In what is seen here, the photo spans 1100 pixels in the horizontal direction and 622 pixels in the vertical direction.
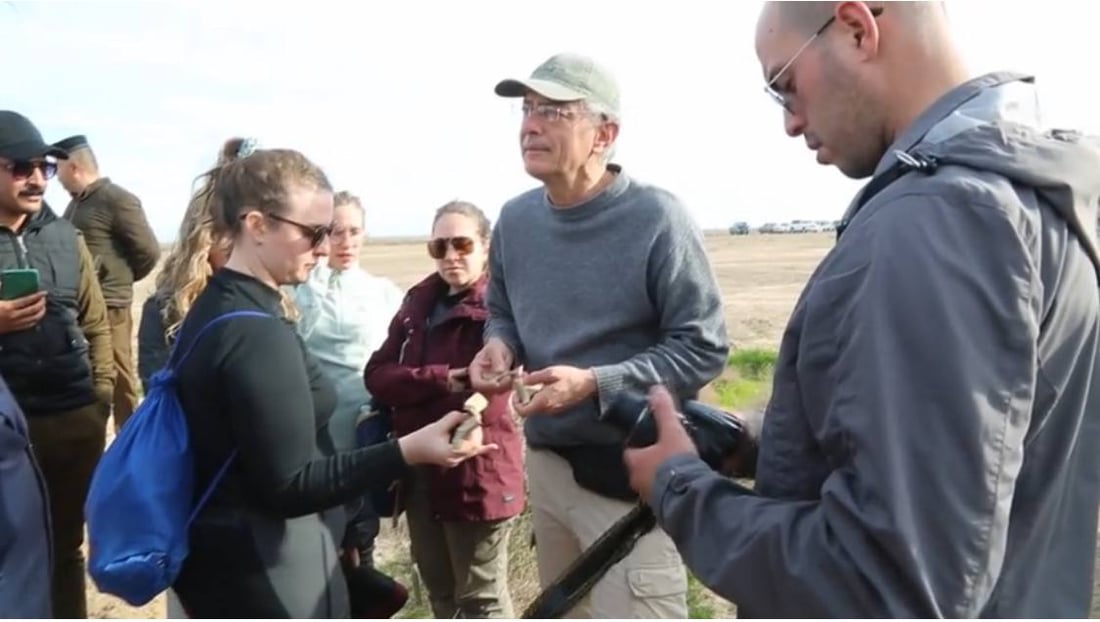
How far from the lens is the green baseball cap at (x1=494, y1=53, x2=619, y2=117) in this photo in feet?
9.29

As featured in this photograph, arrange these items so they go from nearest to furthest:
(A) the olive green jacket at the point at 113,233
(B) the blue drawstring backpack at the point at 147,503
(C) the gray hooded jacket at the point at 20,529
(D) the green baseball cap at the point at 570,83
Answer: (B) the blue drawstring backpack at the point at 147,503
(C) the gray hooded jacket at the point at 20,529
(D) the green baseball cap at the point at 570,83
(A) the olive green jacket at the point at 113,233

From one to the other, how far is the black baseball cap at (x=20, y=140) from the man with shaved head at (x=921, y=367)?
338cm

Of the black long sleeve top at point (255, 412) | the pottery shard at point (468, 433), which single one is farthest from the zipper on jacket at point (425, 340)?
the black long sleeve top at point (255, 412)

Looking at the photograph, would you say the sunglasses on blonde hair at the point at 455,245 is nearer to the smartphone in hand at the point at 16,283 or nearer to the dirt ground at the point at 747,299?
the dirt ground at the point at 747,299

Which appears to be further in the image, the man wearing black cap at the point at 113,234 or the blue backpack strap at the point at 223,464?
the man wearing black cap at the point at 113,234

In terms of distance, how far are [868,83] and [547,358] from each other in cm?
169

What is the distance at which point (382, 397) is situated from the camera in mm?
3555

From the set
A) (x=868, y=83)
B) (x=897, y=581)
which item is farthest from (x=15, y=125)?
(x=897, y=581)

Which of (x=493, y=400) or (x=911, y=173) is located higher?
(x=911, y=173)

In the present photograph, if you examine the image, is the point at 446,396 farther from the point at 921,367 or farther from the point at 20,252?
the point at 921,367

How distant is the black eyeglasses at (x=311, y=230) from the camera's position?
2287 millimetres

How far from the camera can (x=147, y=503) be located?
2053mm

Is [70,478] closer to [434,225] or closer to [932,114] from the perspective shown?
[434,225]

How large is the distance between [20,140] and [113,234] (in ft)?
7.67
